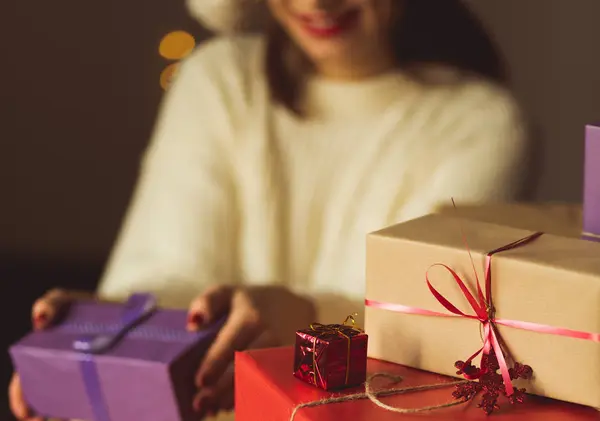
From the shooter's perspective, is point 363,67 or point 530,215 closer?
point 530,215

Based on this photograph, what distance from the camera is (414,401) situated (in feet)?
1.96

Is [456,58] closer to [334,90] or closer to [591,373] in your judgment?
[334,90]

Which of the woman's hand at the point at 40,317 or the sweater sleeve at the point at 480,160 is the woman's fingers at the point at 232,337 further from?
the sweater sleeve at the point at 480,160

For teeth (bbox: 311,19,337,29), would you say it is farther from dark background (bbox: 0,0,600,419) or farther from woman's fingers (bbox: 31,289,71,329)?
dark background (bbox: 0,0,600,419)

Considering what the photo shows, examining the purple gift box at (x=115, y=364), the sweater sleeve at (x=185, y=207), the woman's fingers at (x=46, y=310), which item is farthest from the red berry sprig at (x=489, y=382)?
the sweater sleeve at (x=185, y=207)

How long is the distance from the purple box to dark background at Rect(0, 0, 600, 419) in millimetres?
1268

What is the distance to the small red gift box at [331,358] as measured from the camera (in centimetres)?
60

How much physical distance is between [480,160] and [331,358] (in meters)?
0.61

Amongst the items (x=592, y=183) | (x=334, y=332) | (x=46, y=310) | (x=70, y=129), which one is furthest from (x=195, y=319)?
(x=70, y=129)

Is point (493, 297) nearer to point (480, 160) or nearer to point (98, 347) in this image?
point (98, 347)

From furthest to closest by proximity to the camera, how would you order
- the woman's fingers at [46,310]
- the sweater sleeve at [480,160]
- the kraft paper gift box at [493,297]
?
the sweater sleeve at [480,160] → the woman's fingers at [46,310] → the kraft paper gift box at [493,297]

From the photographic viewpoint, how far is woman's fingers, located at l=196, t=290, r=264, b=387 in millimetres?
841

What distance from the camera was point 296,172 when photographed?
1299 mm

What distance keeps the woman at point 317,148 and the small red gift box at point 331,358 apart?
0.50 m
